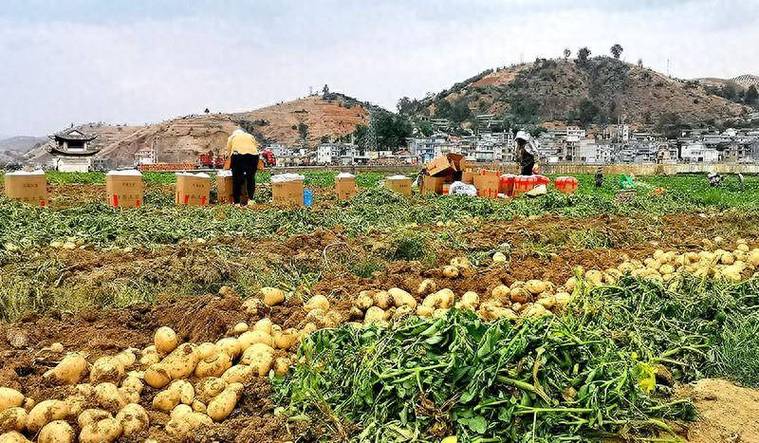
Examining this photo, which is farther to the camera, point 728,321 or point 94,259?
point 94,259

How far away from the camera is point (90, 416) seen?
2.99 meters

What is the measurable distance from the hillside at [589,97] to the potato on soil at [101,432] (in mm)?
138584

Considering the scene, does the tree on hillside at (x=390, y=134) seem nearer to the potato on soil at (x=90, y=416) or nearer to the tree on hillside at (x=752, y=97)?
the potato on soil at (x=90, y=416)

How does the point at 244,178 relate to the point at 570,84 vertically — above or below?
below

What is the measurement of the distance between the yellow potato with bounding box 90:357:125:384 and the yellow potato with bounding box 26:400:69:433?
33 centimetres

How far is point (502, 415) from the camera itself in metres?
2.60

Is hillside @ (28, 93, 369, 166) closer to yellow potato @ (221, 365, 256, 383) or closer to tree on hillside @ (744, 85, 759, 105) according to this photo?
tree on hillside @ (744, 85, 759, 105)

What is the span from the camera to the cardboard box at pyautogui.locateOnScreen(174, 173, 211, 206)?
520 inches

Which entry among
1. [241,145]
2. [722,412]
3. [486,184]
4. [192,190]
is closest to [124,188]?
[192,190]

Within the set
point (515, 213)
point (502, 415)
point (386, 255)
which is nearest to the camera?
point (502, 415)

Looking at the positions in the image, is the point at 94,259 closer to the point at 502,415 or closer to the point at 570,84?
the point at 502,415

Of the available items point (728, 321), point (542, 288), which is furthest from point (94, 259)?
point (728, 321)

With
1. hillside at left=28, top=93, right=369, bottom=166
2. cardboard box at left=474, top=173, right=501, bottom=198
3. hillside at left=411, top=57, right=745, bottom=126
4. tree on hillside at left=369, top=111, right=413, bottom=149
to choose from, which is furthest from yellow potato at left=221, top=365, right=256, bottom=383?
hillside at left=411, top=57, right=745, bottom=126

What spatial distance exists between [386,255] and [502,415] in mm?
4500
